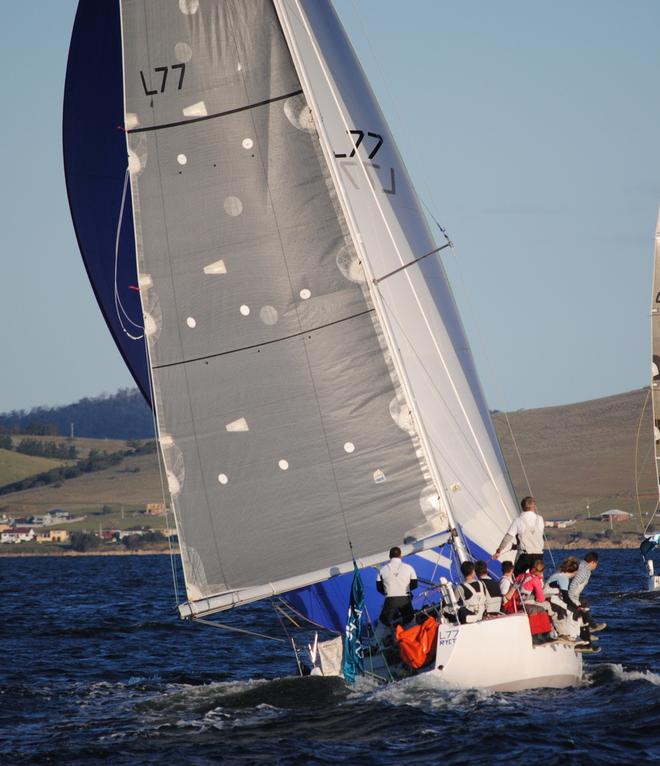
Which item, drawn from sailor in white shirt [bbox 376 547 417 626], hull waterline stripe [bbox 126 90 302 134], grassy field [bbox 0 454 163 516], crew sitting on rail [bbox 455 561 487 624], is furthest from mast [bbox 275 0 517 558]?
grassy field [bbox 0 454 163 516]

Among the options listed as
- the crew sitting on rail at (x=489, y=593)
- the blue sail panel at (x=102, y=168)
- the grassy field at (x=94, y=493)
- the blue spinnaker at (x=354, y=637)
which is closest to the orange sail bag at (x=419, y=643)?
the crew sitting on rail at (x=489, y=593)

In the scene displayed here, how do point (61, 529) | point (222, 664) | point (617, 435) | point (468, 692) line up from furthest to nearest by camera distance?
point (617, 435), point (61, 529), point (222, 664), point (468, 692)

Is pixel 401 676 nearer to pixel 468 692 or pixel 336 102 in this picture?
pixel 468 692

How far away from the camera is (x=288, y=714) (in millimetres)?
16719

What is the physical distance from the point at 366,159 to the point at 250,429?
13.7ft

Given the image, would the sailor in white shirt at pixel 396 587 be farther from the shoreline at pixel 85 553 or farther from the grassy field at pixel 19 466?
the grassy field at pixel 19 466

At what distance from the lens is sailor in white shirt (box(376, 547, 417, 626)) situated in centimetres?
1716

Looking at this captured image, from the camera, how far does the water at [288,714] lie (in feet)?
47.3

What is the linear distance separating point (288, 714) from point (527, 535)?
3.62 meters

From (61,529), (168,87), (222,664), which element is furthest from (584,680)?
(61,529)

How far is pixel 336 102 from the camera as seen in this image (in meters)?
19.2

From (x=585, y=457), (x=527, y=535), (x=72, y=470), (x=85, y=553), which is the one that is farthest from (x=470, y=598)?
(x=72, y=470)

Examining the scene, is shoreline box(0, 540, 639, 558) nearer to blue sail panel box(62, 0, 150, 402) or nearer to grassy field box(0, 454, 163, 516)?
grassy field box(0, 454, 163, 516)

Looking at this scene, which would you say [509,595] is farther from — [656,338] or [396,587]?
[656,338]
